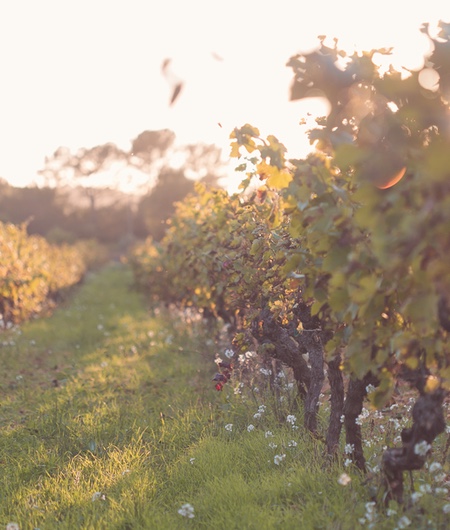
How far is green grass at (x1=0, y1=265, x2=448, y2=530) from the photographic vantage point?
11.9 feet

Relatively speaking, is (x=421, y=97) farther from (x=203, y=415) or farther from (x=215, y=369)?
(x=215, y=369)

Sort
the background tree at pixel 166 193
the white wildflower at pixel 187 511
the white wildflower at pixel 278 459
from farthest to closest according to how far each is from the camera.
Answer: the background tree at pixel 166 193, the white wildflower at pixel 278 459, the white wildflower at pixel 187 511

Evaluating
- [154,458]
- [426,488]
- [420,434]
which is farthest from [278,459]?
[420,434]

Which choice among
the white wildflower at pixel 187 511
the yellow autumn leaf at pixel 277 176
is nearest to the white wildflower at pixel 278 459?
the white wildflower at pixel 187 511

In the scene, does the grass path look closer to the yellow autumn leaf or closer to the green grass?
the green grass

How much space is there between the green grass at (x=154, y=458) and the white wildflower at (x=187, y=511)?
73 mm

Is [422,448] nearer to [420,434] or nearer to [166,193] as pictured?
[420,434]

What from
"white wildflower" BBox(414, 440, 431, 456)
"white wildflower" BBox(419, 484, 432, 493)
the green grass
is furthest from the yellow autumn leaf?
the green grass

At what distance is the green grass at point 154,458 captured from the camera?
3615mm

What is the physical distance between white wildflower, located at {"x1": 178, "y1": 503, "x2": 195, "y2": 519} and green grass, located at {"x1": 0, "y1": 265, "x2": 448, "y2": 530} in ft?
0.24

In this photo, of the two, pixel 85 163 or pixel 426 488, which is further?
pixel 85 163

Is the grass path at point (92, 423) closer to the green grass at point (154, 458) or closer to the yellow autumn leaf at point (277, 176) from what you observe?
the green grass at point (154, 458)

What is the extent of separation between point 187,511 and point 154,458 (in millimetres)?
1146

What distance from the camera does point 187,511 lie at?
3627 mm
